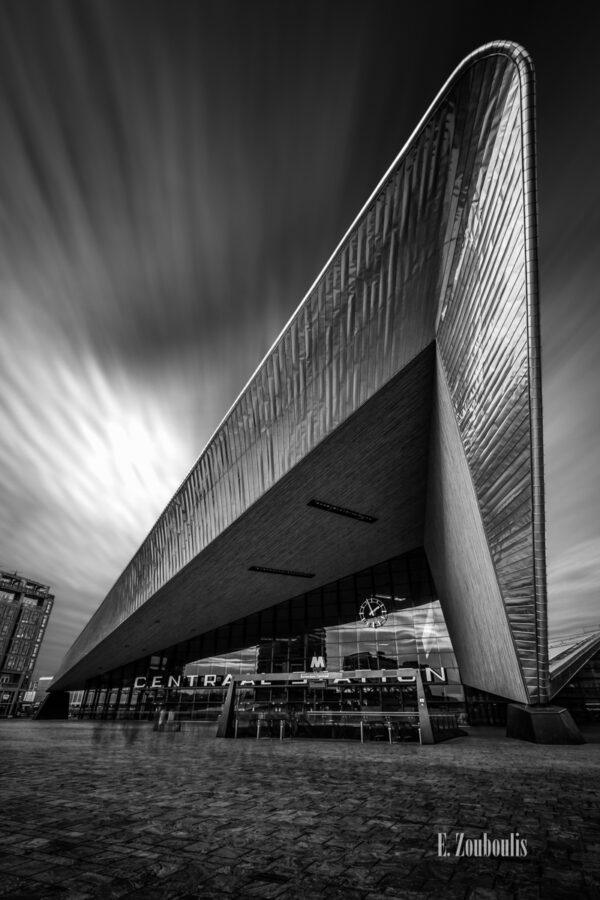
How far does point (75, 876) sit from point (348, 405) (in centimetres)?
797

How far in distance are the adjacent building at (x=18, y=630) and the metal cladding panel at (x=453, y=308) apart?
81.8m

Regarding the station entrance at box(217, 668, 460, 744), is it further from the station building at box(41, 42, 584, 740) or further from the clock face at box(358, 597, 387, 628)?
the clock face at box(358, 597, 387, 628)

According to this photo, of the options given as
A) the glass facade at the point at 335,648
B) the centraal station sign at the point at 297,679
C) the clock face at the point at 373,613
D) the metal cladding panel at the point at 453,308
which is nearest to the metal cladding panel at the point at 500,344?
the metal cladding panel at the point at 453,308

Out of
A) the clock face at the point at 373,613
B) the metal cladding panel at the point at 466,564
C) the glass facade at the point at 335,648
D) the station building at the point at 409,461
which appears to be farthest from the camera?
the clock face at the point at 373,613

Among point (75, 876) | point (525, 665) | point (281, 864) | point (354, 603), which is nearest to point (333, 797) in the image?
point (281, 864)

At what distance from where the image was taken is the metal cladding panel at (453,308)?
5.85 meters

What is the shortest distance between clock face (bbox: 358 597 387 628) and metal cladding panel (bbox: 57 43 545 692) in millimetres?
12237

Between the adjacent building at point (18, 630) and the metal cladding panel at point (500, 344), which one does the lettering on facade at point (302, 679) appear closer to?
the metal cladding panel at point (500, 344)

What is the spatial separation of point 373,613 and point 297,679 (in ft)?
19.6

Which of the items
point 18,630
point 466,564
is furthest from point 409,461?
point 18,630

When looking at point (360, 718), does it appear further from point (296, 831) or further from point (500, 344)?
point (500, 344)

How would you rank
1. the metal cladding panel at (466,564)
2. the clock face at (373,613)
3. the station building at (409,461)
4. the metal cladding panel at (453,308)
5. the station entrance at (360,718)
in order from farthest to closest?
the clock face at (373,613) → the station entrance at (360,718) → the metal cladding panel at (466,564) → the station building at (409,461) → the metal cladding panel at (453,308)

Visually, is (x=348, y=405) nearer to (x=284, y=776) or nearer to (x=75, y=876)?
(x=284, y=776)

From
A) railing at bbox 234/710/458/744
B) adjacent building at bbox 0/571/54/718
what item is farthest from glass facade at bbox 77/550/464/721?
adjacent building at bbox 0/571/54/718
